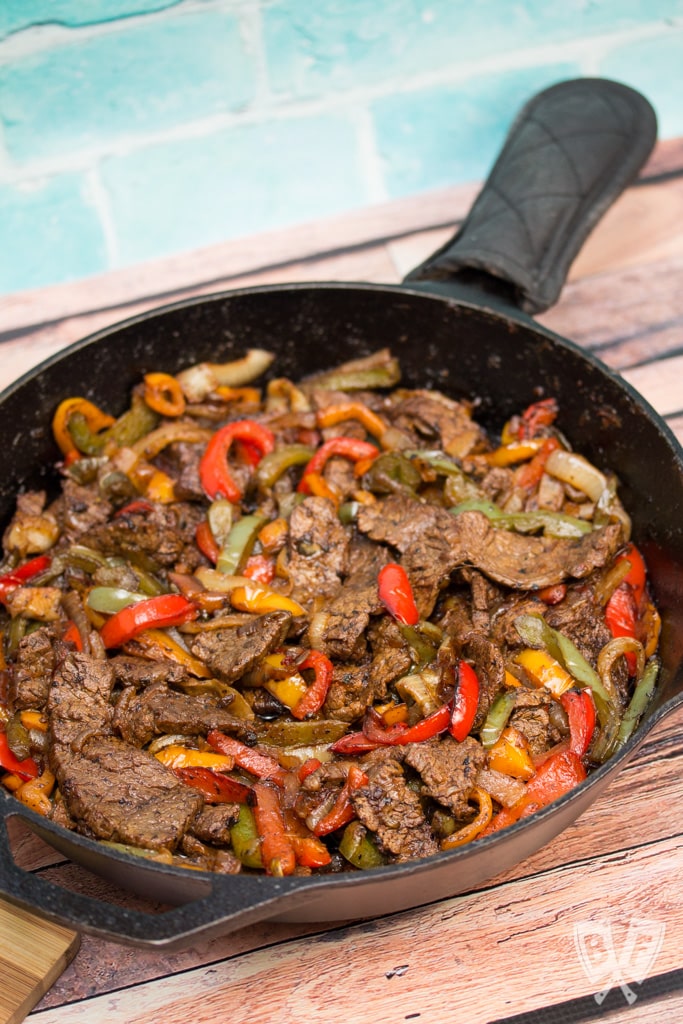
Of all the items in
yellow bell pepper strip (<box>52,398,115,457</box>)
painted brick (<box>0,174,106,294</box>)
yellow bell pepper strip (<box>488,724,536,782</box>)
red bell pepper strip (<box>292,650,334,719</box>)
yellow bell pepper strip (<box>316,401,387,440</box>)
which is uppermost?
painted brick (<box>0,174,106,294</box>)

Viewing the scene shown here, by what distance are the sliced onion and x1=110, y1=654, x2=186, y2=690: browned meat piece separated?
1332 mm

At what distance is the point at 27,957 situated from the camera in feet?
7.97

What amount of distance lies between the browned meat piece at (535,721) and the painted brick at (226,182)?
132 inches

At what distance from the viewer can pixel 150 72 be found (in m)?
4.80

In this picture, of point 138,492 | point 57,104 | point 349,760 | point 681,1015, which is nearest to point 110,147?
point 57,104

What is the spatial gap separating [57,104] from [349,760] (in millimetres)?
3610

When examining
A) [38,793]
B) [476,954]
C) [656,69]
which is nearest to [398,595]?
[476,954]

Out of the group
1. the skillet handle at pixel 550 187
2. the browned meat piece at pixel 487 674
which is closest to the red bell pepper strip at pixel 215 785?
the browned meat piece at pixel 487 674

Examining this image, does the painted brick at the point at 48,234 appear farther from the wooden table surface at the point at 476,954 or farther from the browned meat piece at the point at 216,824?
the browned meat piece at the point at 216,824

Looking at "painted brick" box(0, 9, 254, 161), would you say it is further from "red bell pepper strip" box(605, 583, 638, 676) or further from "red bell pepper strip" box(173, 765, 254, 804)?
"red bell pepper strip" box(173, 765, 254, 804)

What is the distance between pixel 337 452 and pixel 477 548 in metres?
0.65

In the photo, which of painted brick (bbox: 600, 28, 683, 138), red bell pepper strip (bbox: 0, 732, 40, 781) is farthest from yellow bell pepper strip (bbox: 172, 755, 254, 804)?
painted brick (bbox: 600, 28, 683, 138)

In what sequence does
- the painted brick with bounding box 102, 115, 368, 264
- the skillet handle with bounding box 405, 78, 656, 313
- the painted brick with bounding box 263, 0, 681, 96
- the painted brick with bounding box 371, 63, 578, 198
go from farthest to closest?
1. the painted brick with bounding box 371, 63, 578, 198
2. the painted brick with bounding box 102, 115, 368, 264
3. the painted brick with bounding box 263, 0, 681, 96
4. the skillet handle with bounding box 405, 78, 656, 313

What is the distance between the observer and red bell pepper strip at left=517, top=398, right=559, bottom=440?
337cm
